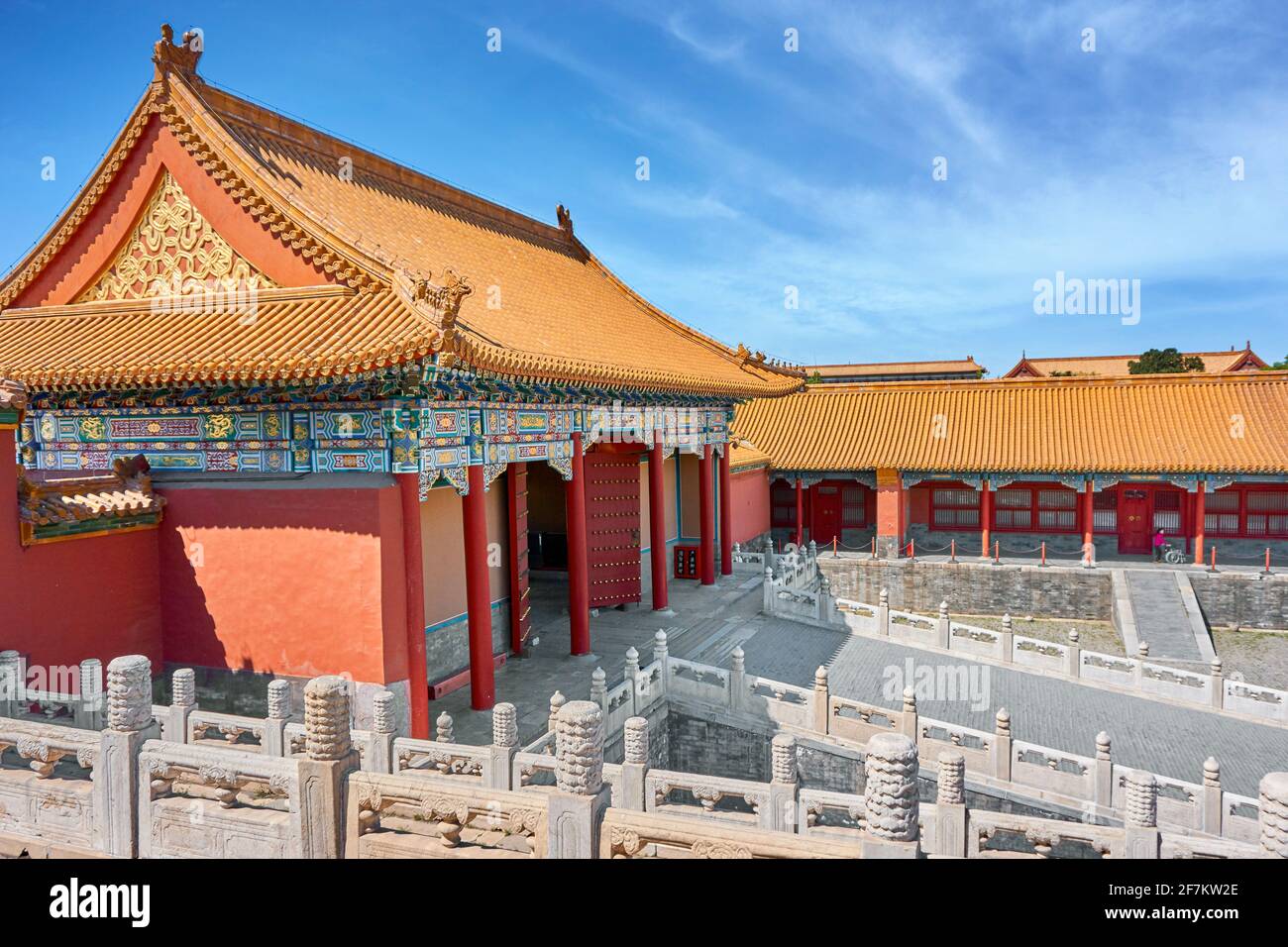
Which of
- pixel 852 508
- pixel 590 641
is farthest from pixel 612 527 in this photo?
pixel 852 508

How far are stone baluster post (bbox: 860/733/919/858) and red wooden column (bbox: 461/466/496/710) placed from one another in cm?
677

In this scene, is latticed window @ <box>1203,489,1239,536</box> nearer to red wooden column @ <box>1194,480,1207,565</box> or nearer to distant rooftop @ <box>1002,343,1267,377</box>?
red wooden column @ <box>1194,480,1207,565</box>

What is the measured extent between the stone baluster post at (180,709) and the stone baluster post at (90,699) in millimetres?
1033

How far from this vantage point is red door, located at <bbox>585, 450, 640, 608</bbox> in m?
16.0

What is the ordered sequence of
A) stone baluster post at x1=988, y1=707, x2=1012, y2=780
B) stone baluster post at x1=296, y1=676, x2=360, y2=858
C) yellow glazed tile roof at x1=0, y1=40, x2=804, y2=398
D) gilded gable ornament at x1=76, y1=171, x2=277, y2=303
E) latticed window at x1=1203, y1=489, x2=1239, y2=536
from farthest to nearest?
latticed window at x1=1203, y1=489, x2=1239, y2=536 → stone baluster post at x1=988, y1=707, x2=1012, y2=780 → gilded gable ornament at x1=76, y1=171, x2=277, y2=303 → yellow glazed tile roof at x1=0, y1=40, x2=804, y2=398 → stone baluster post at x1=296, y1=676, x2=360, y2=858

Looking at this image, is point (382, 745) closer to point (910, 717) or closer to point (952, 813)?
point (952, 813)

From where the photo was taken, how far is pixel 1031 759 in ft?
40.5

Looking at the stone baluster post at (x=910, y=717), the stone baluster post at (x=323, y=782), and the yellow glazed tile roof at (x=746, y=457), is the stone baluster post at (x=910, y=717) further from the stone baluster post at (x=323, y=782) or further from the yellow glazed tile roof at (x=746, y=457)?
the yellow glazed tile roof at (x=746, y=457)

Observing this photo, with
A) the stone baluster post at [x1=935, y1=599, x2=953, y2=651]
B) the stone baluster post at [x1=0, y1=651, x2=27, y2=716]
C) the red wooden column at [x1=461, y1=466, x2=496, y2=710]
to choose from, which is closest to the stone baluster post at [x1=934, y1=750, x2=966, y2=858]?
the red wooden column at [x1=461, y1=466, x2=496, y2=710]

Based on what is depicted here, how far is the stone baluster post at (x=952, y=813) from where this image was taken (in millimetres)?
7035

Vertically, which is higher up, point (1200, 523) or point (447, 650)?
point (1200, 523)

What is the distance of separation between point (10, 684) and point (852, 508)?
77.9 feet

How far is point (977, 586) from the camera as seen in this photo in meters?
24.0

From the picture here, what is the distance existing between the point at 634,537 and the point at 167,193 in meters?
9.44
